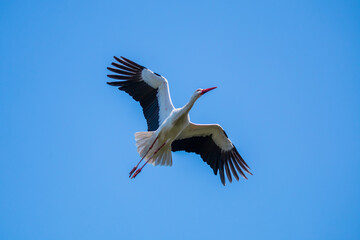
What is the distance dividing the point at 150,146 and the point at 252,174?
183 centimetres

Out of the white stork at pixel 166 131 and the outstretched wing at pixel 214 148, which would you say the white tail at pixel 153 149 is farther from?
the outstretched wing at pixel 214 148

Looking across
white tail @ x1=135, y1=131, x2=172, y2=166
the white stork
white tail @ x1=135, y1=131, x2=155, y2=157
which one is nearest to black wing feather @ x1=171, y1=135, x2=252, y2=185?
the white stork

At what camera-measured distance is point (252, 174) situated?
8.81m

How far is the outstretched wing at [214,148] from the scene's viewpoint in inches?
352

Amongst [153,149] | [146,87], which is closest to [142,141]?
[153,149]

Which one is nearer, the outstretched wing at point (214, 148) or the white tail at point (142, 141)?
the white tail at point (142, 141)

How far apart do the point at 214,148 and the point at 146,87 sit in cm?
165

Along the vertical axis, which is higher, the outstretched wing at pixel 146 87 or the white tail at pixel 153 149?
the outstretched wing at pixel 146 87

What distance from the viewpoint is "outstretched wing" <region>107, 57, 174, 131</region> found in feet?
28.2

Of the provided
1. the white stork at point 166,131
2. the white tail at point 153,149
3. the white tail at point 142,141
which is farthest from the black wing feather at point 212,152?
the white tail at point 142,141

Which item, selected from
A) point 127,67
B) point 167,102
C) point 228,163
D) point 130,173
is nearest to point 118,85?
point 127,67

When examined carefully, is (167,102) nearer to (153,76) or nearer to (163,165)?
(153,76)

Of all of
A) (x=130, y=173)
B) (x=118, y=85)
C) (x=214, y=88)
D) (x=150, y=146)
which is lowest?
(x=130, y=173)

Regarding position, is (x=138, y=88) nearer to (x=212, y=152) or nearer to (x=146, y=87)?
(x=146, y=87)
